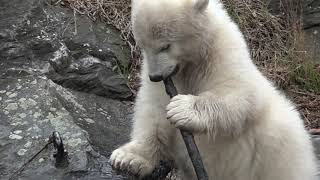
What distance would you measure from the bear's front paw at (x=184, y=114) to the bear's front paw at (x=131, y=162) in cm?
47

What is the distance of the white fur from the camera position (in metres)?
3.63

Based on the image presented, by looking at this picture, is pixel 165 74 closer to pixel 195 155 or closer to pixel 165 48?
pixel 165 48

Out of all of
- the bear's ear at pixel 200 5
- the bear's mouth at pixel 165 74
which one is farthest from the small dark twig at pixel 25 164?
the bear's ear at pixel 200 5

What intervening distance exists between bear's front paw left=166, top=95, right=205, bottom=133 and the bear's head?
15 centimetres

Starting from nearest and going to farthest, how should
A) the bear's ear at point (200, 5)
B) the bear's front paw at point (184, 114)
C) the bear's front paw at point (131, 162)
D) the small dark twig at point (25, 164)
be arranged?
the bear's front paw at point (184, 114) → the bear's ear at point (200, 5) → the bear's front paw at point (131, 162) → the small dark twig at point (25, 164)

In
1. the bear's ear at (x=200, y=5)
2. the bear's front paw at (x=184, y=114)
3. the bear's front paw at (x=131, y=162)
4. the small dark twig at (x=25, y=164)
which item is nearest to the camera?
the bear's front paw at (x=184, y=114)

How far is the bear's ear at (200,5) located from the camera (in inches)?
144

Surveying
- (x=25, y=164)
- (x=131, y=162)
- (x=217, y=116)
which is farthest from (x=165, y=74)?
(x=25, y=164)

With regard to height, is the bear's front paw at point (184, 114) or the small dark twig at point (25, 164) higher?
the bear's front paw at point (184, 114)

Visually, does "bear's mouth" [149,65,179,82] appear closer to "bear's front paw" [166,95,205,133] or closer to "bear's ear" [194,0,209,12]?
"bear's front paw" [166,95,205,133]

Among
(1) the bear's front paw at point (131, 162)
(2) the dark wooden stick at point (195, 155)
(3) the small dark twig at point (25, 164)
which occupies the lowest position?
(3) the small dark twig at point (25, 164)

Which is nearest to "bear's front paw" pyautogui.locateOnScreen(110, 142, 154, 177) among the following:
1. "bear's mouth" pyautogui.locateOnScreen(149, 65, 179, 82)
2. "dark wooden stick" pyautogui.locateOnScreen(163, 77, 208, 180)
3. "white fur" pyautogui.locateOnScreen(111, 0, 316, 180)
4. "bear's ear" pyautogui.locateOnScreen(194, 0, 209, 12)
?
"white fur" pyautogui.locateOnScreen(111, 0, 316, 180)

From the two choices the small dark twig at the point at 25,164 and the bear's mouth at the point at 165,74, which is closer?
the bear's mouth at the point at 165,74

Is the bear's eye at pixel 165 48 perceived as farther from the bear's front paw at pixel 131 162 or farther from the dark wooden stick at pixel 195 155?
the bear's front paw at pixel 131 162
